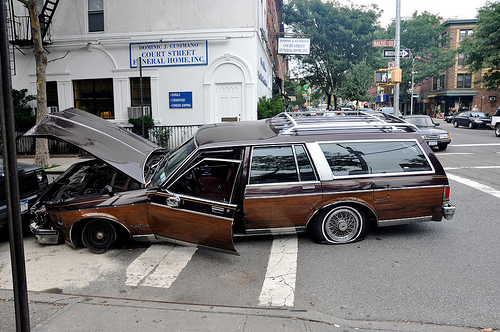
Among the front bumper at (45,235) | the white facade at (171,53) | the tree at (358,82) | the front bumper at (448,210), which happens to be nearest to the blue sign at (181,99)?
the white facade at (171,53)

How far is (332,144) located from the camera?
18.9 feet

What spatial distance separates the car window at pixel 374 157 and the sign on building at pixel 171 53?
40.5 ft

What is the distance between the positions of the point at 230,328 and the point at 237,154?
2.58 metres

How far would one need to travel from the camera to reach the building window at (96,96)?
17.9 metres

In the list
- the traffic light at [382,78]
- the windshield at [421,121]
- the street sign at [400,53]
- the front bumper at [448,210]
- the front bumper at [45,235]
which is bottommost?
the front bumper at [45,235]

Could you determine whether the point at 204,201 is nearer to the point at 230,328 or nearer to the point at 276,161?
the point at 276,161

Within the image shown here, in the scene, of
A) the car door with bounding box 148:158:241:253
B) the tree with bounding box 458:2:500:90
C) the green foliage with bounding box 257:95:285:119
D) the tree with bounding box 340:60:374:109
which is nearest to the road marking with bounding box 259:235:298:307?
the car door with bounding box 148:158:241:253

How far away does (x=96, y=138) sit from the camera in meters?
5.61

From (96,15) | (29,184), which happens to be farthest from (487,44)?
(29,184)

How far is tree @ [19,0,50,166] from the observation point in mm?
12125

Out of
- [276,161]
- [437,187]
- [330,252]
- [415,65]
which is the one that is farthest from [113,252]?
[415,65]

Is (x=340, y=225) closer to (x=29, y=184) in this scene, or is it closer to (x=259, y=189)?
(x=259, y=189)

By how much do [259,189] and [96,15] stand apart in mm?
15362

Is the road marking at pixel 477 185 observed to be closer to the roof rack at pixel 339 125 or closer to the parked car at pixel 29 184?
the roof rack at pixel 339 125
